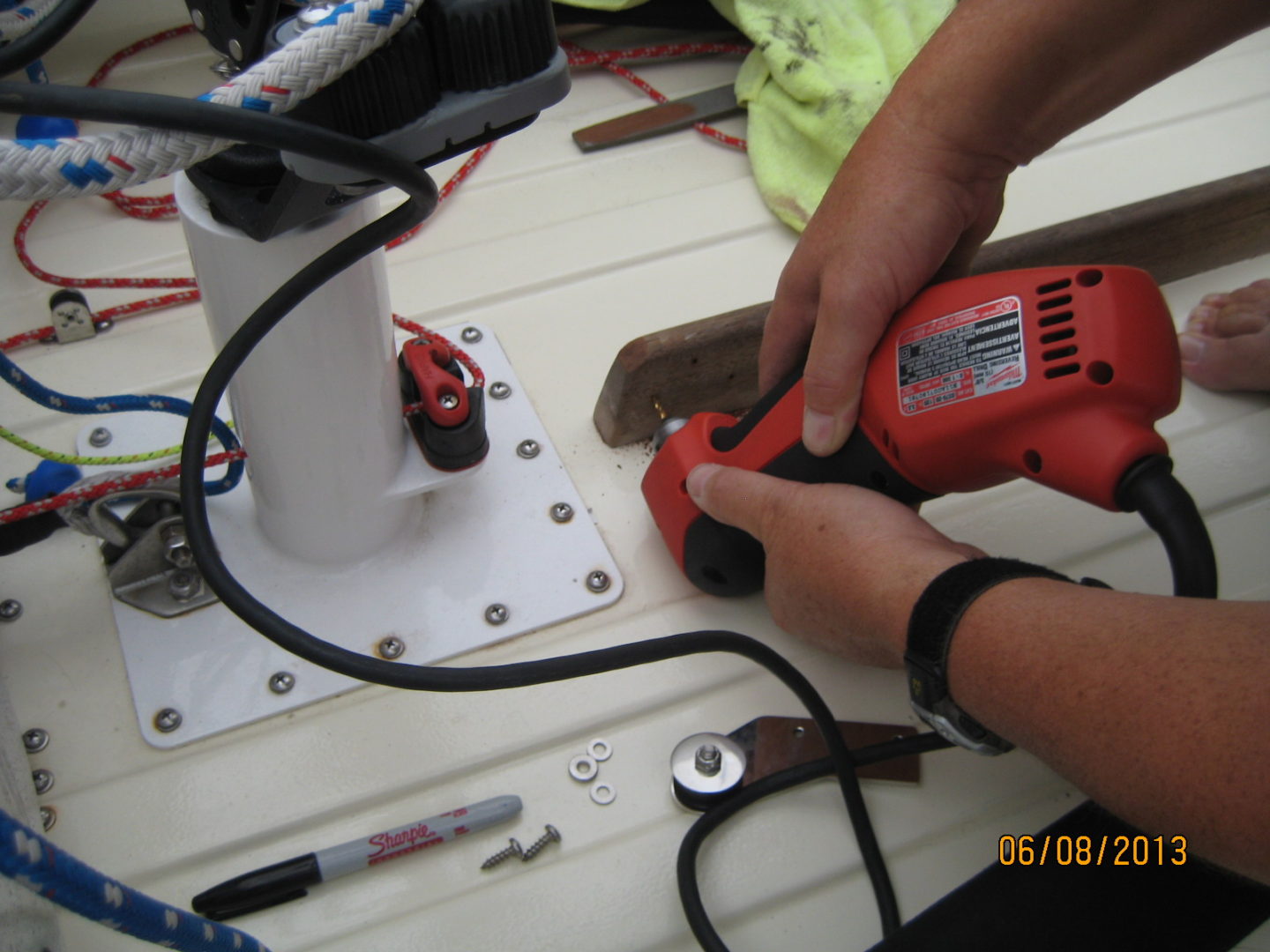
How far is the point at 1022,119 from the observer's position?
0.67 m

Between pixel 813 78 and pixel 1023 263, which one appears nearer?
pixel 1023 263

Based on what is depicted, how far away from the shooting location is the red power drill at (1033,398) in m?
0.56

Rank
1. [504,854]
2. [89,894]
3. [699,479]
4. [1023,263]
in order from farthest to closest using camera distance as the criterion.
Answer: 1. [1023,263]
2. [699,479]
3. [504,854]
4. [89,894]

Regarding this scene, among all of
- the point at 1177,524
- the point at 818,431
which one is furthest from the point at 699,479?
the point at 1177,524

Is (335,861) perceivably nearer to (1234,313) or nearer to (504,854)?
(504,854)

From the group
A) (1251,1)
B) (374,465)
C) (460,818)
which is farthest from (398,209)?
(1251,1)

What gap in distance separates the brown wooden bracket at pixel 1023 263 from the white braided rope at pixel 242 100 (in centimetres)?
45

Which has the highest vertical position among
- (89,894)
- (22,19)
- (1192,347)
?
(22,19)

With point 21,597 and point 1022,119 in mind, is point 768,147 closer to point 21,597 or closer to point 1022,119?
point 1022,119

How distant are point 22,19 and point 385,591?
1.58ft

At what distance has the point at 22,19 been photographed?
0.66 meters

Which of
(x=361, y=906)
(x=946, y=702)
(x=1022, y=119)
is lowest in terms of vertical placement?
(x=361, y=906)

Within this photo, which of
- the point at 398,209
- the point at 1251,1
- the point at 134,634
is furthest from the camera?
the point at 134,634

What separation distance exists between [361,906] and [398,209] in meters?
0.45
